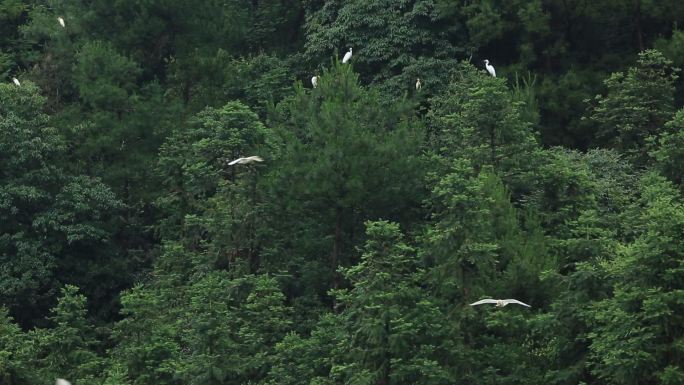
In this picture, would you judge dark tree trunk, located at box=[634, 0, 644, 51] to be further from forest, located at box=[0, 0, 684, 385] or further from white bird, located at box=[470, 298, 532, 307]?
white bird, located at box=[470, 298, 532, 307]

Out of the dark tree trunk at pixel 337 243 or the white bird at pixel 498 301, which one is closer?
the white bird at pixel 498 301

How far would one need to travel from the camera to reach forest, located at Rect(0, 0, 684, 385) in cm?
1858

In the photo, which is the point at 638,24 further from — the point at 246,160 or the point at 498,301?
the point at 498,301

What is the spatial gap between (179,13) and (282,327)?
11.4 meters

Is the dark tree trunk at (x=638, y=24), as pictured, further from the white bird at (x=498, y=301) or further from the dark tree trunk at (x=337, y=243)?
the white bird at (x=498, y=301)

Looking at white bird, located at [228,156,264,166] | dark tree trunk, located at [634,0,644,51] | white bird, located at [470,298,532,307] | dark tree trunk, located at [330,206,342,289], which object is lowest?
white bird, located at [470,298,532,307]

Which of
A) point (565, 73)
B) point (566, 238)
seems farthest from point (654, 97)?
point (566, 238)

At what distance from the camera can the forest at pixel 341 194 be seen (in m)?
18.6

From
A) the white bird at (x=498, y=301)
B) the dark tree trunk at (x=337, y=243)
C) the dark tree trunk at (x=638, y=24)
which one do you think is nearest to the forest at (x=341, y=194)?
the dark tree trunk at (x=337, y=243)

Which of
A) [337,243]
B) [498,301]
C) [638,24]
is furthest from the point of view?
[638,24]

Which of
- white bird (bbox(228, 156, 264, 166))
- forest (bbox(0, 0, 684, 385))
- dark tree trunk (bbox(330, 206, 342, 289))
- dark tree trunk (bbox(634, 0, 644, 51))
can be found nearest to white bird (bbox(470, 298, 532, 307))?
forest (bbox(0, 0, 684, 385))

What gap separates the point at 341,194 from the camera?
2198 centimetres

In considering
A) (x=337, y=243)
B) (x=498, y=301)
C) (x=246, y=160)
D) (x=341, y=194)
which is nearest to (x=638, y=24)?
(x=341, y=194)

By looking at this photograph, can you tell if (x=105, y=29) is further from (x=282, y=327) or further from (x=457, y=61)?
(x=282, y=327)
